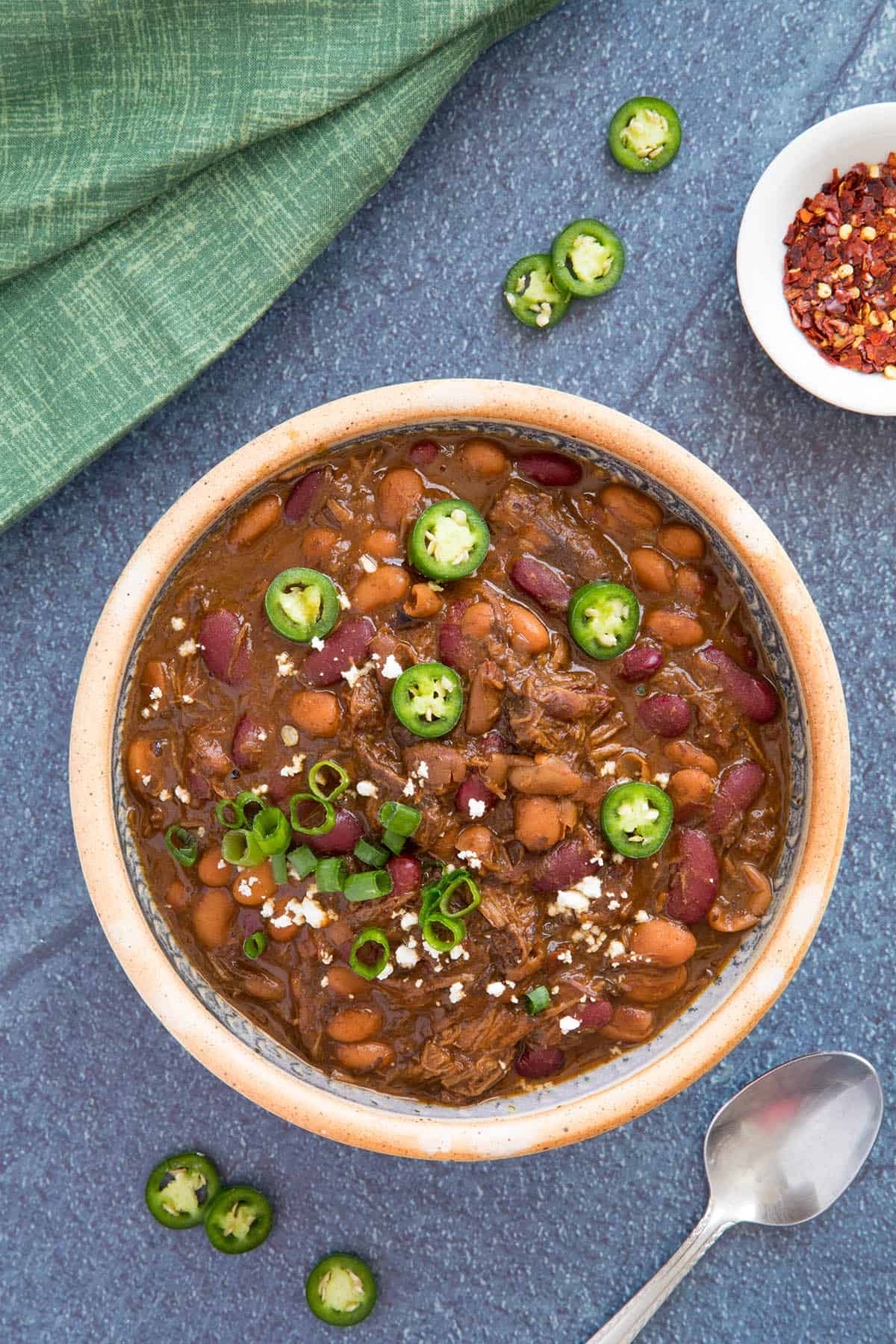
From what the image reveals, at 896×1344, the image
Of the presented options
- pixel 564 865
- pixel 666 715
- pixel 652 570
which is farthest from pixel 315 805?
pixel 652 570

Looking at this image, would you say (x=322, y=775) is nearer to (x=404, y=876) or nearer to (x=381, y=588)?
(x=404, y=876)

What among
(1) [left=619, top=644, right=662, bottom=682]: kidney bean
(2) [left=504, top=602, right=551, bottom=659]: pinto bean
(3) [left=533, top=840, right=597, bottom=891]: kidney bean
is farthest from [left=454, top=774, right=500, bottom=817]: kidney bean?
(1) [left=619, top=644, right=662, bottom=682]: kidney bean

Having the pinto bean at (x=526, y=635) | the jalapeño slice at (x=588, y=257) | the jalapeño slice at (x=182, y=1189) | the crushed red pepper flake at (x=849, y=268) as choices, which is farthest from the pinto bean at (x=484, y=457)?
the jalapeño slice at (x=182, y=1189)

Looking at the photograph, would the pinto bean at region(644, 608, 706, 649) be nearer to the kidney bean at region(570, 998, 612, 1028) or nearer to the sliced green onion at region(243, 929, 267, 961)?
the kidney bean at region(570, 998, 612, 1028)

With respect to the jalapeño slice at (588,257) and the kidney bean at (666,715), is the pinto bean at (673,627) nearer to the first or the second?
the kidney bean at (666,715)

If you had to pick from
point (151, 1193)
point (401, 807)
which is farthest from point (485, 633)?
point (151, 1193)
